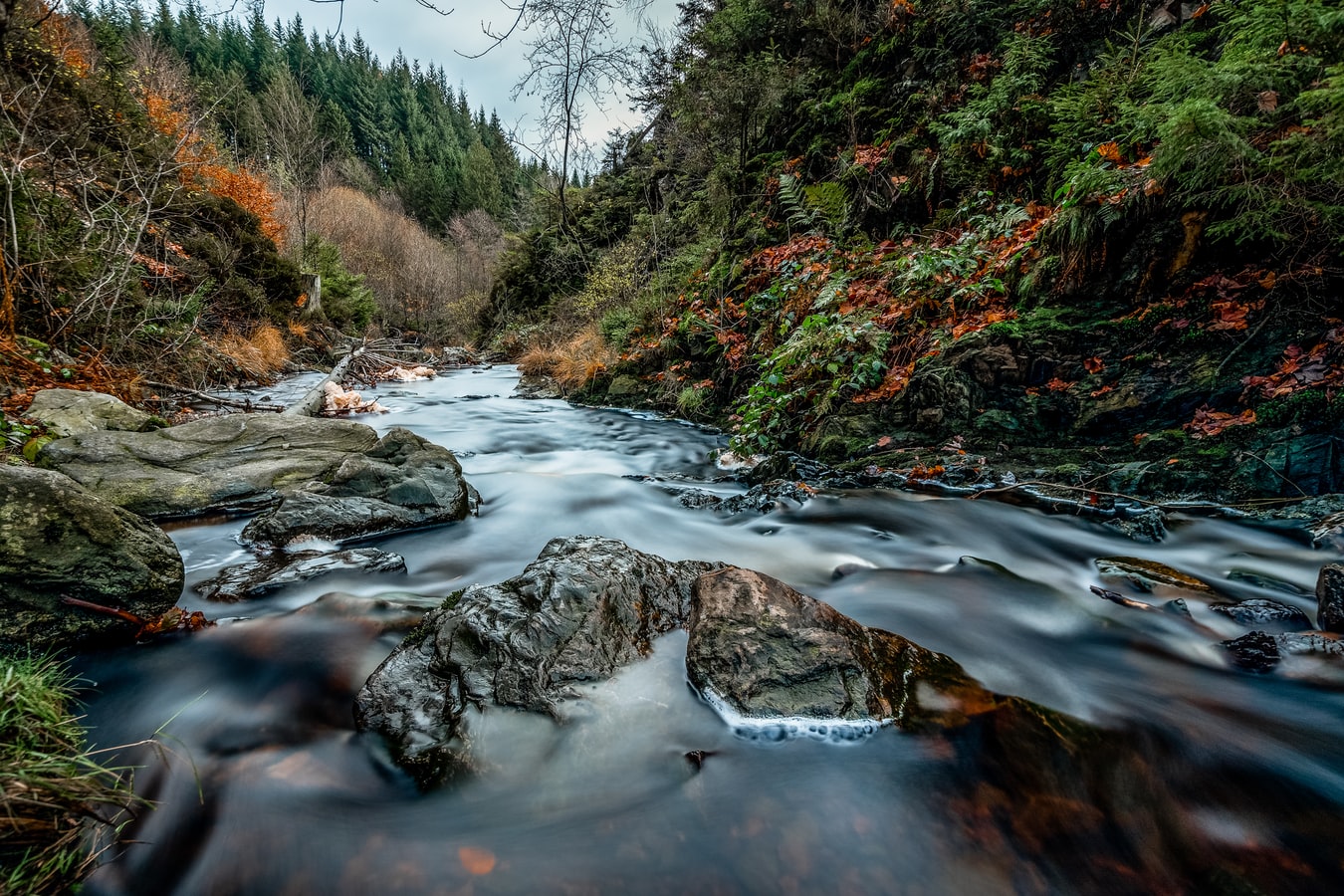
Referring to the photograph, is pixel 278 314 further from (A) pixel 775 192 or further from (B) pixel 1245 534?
(B) pixel 1245 534

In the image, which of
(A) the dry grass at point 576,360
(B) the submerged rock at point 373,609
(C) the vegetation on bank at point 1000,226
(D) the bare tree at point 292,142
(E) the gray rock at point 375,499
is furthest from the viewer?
(D) the bare tree at point 292,142

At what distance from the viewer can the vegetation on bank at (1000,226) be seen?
3.29 metres

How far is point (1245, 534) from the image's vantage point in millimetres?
3205

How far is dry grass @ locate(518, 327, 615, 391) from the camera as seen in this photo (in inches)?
422

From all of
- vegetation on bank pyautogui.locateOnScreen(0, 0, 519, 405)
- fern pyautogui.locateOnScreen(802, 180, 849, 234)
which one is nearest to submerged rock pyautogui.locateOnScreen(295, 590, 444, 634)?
vegetation on bank pyautogui.locateOnScreen(0, 0, 519, 405)

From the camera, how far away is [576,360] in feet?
38.6

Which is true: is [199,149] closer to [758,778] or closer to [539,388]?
[539,388]

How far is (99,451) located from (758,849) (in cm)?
498

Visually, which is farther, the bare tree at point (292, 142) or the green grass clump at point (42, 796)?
the bare tree at point (292, 142)

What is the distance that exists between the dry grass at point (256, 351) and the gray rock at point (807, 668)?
Answer: 10507 millimetres

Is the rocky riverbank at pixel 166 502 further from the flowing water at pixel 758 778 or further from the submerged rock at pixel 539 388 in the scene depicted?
the submerged rock at pixel 539 388

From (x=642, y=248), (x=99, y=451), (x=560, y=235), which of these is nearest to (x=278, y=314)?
(x=560, y=235)

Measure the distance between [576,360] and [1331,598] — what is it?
11.1 meters

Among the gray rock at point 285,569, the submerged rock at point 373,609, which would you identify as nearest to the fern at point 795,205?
the gray rock at point 285,569
